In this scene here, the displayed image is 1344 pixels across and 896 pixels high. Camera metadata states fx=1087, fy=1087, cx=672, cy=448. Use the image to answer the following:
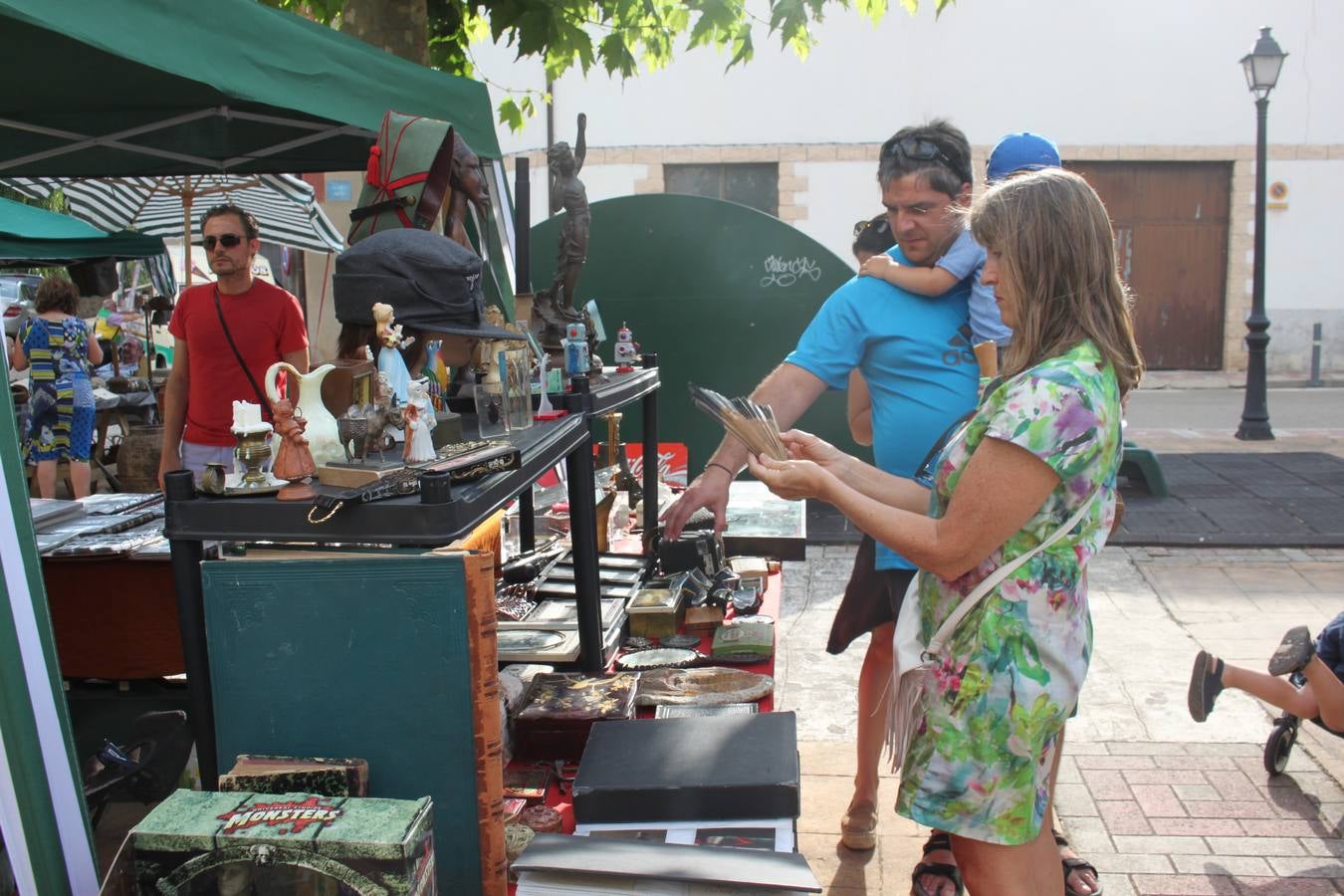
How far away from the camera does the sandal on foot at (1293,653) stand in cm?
354

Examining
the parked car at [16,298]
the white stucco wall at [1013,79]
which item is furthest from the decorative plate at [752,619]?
the white stucco wall at [1013,79]

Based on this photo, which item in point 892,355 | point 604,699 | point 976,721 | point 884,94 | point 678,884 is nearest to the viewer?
point 678,884

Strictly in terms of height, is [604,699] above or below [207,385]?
below

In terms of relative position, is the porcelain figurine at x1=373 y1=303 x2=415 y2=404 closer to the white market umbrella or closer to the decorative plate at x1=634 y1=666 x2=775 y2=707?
the decorative plate at x1=634 y1=666 x2=775 y2=707

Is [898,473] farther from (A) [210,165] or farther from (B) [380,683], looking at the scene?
(A) [210,165]

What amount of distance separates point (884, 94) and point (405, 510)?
54.2ft

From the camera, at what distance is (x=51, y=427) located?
7973mm

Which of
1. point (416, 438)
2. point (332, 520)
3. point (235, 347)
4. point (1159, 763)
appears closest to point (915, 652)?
point (416, 438)

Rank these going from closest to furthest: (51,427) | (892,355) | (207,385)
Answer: (892,355), (207,385), (51,427)

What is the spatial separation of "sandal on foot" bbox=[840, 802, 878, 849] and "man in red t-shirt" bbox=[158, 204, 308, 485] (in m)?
2.58

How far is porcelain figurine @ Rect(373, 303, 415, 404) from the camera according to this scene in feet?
5.72

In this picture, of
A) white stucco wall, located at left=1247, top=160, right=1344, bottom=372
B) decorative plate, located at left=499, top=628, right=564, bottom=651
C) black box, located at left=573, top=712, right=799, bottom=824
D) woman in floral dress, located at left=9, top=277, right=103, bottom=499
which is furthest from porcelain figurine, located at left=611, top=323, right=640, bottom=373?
white stucco wall, located at left=1247, top=160, right=1344, bottom=372

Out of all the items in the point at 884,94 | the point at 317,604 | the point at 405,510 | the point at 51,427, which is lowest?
A: the point at 51,427

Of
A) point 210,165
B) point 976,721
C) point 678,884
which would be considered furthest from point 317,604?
point 210,165
